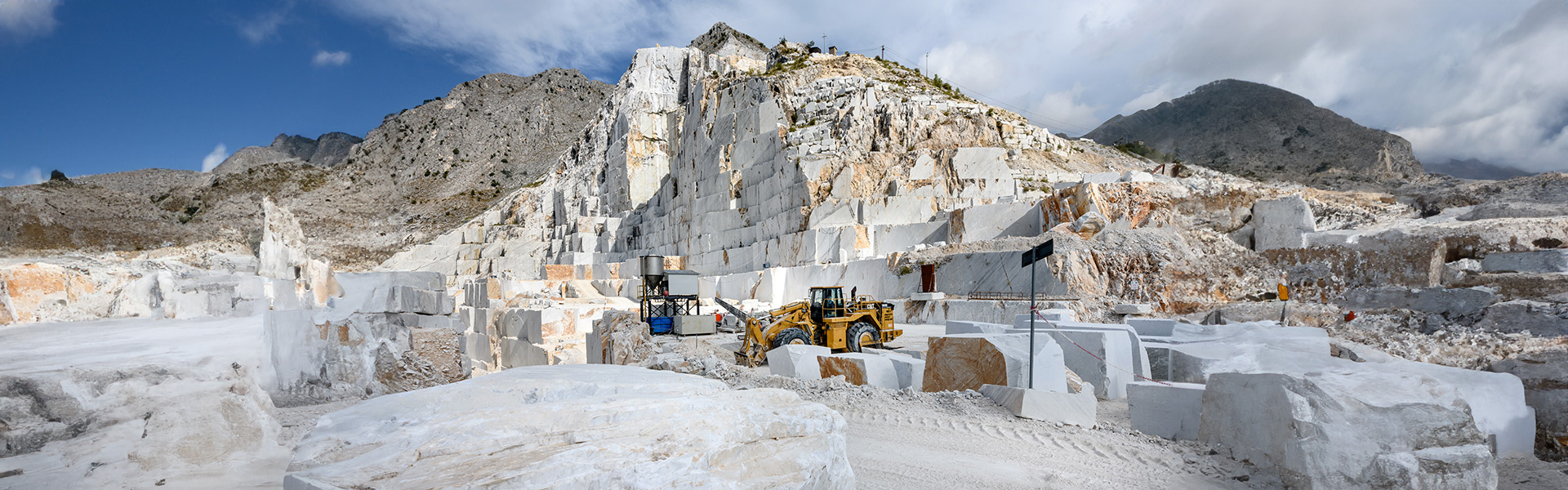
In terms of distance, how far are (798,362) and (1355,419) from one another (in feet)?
18.0

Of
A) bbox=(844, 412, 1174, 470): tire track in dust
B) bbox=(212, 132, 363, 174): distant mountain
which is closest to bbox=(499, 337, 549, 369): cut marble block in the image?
bbox=(844, 412, 1174, 470): tire track in dust

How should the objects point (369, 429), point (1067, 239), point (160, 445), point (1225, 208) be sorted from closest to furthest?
point (369, 429) < point (160, 445) < point (1067, 239) < point (1225, 208)

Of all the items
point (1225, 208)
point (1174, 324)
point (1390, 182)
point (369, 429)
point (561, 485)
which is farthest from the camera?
point (1390, 182)

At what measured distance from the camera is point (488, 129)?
72.0 metres

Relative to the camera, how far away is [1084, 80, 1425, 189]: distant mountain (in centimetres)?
→ 4456

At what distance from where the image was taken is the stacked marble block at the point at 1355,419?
346cm

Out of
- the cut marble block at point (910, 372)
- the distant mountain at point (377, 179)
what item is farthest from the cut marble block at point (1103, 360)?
the distant mountain at point (377, 179)

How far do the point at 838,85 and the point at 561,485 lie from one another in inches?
1250

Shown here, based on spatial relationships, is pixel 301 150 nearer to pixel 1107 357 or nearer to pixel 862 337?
pixel 862 337

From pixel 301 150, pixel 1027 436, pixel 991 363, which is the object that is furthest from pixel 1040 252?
pixel 301 150

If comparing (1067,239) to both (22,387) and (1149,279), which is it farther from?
(22,387)

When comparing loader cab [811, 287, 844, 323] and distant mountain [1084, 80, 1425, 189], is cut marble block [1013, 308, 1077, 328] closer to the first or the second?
loader cab [811, 287, 844, 323]

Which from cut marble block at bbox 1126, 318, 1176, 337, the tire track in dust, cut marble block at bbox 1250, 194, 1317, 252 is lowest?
the tire track in dust

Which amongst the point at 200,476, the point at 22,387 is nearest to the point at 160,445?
the point at 200,476
